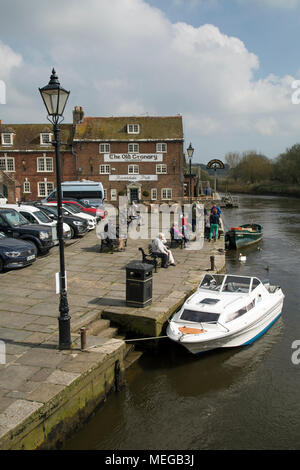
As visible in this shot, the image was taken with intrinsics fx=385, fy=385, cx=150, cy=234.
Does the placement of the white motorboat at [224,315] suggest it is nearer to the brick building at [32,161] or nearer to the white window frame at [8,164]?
the brick building at [32,161]

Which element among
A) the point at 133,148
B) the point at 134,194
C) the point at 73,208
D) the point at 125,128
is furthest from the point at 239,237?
the point at 125,128

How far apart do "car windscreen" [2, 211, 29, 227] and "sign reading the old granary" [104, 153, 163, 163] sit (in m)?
25.9

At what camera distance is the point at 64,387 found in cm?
637

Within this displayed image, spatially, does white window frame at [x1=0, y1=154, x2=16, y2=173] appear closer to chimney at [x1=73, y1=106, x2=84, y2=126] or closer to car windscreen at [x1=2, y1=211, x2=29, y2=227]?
chimney at [x1=73, y1=106, x2=84, y2=126]

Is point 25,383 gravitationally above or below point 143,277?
below

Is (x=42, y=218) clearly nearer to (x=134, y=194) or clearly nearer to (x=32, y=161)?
(x=134, y=194)

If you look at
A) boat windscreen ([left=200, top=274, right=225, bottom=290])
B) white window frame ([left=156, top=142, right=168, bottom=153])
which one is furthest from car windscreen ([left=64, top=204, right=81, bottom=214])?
white window frame ([left=156, top=142, right=168, bottom=153])

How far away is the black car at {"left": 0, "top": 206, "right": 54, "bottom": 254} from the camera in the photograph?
15273mm

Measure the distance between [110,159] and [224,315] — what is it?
33.8 metres

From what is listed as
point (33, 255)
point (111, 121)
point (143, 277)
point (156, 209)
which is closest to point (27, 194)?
point (111, 121)

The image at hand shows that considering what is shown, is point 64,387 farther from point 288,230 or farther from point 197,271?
point 288,230

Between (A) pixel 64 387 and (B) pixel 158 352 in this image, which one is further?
(B) pixel 158 352

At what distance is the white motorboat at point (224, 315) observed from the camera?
9.31 m

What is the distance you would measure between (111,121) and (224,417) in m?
39.4
